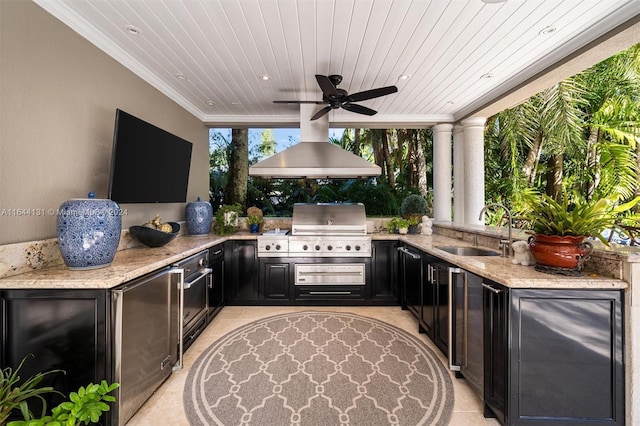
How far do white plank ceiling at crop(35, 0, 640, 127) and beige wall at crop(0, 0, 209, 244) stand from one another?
0.56ft

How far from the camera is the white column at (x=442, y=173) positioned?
13.1 feet

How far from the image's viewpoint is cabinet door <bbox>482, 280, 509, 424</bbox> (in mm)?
1457

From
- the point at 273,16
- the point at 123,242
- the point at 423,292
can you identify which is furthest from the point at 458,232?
the point at 123,242

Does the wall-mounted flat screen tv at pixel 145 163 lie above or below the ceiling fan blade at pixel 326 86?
below

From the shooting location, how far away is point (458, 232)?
10.3 feet

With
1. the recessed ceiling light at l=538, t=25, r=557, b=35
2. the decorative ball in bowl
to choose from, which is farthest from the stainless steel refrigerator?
the recessed ceiling light at l=538, t=25, r=557, b=35

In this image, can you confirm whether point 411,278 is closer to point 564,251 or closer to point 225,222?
point 564,251

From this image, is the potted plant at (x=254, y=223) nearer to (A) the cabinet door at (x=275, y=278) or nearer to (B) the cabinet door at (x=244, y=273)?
(B) the cabinet door at (x=244, y=273)

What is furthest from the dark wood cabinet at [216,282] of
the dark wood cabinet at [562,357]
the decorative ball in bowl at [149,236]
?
the dark wood cabinet at [562,357]

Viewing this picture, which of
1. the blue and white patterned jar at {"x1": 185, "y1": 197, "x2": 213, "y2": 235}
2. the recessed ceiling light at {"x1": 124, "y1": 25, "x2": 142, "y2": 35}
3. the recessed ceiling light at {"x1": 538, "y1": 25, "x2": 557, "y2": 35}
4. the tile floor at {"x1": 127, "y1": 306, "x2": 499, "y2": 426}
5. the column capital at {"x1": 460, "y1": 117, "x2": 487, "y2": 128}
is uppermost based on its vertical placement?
the recessed ceiling light at {"x1": 124, "y1": 25, "x2": 142, "y2": 35}

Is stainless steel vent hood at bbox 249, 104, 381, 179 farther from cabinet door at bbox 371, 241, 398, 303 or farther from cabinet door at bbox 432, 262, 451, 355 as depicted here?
cabinet door at bbox 432, 262, 451, 355

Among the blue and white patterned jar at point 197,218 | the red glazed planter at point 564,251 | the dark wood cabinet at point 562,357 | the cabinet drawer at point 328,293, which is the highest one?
the blue and white patterned jar at point 197,218

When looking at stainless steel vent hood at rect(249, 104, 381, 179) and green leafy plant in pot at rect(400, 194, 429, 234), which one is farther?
green leafy plant in pot at rect(400, 194, 429, 234)

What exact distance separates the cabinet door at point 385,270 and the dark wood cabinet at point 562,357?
77.9 inches
